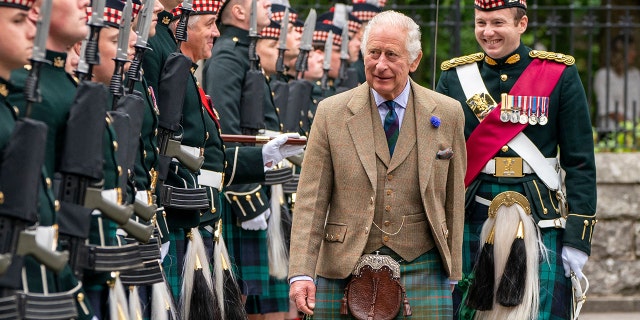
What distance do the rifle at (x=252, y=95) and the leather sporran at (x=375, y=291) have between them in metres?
2.93

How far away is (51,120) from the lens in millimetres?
5340

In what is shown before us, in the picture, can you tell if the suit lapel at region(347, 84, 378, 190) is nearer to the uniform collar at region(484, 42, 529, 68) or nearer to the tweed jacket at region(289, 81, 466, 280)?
the tweed jacket at region(289, 81, 466, 280)

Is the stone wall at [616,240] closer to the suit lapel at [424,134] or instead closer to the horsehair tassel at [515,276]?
the horsehair tassel at [515,276]

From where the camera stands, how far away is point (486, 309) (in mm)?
7441

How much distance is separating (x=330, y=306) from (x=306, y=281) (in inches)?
6.8

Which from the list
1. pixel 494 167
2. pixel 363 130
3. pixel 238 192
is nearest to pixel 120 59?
pixel 363 130

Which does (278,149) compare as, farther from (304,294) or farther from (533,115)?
(304,294)

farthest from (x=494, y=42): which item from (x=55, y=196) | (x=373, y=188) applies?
(x=55, y=196)

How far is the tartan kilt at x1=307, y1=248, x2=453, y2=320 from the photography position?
6156 millimetres

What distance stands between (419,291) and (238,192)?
2994 millimetres

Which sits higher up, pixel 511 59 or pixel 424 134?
pixel 511 59

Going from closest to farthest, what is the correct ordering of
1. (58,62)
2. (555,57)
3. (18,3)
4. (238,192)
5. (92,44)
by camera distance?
(18,3)
(58,62)
(92,44)
(555,57)
(238,192)

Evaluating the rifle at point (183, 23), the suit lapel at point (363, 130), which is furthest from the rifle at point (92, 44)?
the rifle at point (183, 23)

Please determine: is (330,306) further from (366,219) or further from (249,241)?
(249,241)
